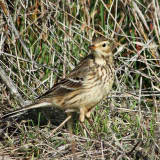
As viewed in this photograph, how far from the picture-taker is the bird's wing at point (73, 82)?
557 cm

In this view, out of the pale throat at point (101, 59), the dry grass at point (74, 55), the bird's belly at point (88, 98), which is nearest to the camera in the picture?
the bird's belly at point (88, 98)

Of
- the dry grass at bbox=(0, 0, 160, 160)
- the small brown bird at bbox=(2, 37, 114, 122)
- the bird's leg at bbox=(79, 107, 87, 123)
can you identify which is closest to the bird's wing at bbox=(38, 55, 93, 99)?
the small brown bird at bbox=(2, 37, 114, 122)

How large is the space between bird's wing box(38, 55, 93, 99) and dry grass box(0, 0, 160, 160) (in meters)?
0.42

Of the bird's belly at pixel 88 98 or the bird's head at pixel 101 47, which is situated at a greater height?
A: the bird's head at pixel 101 47

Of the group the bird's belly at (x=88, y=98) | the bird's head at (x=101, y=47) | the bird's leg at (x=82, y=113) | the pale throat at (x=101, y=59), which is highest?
the bird's head at (x=101, y=47)

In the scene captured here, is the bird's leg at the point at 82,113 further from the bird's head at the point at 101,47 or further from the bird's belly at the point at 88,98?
the bird's head at the point at 101,47

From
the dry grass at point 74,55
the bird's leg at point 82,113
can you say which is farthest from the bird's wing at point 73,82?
the dry grass at point 74,55

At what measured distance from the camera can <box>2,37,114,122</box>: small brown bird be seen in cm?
543

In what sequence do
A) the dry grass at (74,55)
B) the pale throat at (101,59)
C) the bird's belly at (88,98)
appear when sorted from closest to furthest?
the bird's belly at (88,98) → the pale throat at (101,59) → the dry grass at (74,55)

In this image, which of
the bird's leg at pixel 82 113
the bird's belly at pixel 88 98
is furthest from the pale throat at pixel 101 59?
the bird's leg at pixel 82 113

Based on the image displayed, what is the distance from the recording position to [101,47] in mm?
5504

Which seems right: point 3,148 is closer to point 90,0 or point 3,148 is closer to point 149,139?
point 149,139

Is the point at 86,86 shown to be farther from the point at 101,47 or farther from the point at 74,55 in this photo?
the point at 74,55

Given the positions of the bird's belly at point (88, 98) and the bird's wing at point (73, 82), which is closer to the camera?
the bird's belly at point (88, 98)
